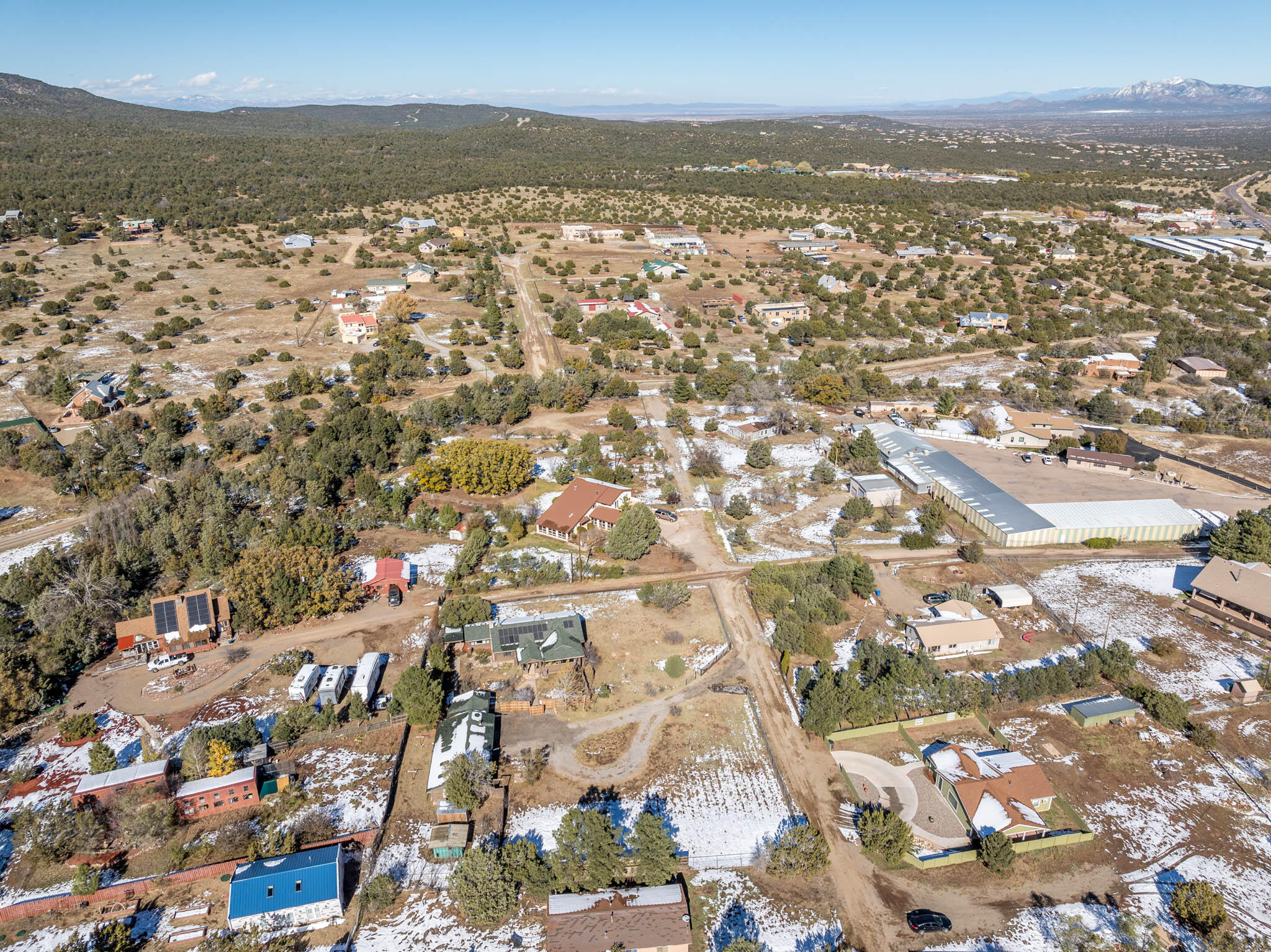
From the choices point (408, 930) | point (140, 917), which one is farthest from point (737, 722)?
point (140, 917)

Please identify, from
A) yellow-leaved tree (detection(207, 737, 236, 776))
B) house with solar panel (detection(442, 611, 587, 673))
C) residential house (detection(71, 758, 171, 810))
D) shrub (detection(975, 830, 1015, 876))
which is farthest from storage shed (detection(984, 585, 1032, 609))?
residential house (detection(71, 758, 171, 810))

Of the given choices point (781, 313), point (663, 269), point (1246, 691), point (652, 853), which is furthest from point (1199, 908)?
point (663, 269)

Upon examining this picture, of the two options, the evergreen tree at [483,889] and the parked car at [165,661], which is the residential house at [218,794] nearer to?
the evergreen tree at [483,889]

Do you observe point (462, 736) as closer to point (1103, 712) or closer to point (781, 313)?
point (1103, 712)

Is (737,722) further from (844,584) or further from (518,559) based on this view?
(518,559)

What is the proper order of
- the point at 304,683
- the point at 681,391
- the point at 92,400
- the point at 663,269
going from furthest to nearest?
1. the point at 663,269
2. the point at 681,391
3. the point at 92,400
4. the point at 304,683

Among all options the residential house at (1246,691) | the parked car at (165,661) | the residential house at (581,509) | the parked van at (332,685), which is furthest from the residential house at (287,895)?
the residential house at (1246,691)

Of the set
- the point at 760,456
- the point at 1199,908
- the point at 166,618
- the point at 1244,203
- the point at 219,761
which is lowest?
the point at 1199,908
